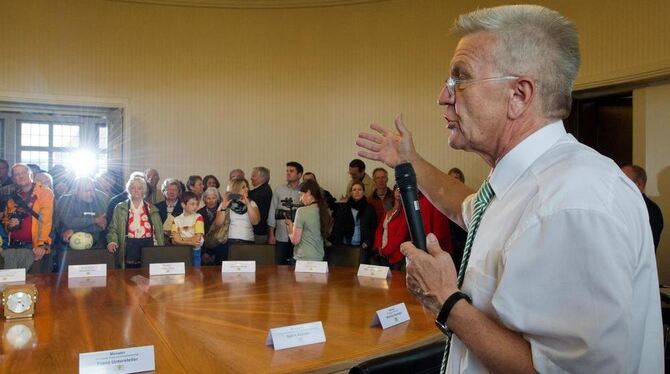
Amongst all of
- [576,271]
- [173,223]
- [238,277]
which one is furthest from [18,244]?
[576,271]

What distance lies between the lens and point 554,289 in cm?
83

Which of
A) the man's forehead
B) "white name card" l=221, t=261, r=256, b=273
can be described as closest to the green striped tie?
the man's forehead

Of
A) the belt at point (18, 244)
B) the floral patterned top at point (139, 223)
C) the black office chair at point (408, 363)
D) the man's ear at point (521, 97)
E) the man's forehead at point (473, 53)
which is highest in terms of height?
the man's forehead at point (473, 53)

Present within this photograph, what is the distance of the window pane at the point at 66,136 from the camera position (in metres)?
7.53

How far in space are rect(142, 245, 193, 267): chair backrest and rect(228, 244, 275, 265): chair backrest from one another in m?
0.37

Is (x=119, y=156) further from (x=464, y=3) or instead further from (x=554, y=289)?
(x=554, y=289)

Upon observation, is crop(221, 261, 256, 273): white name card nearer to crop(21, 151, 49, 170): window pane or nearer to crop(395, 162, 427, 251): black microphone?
crop(395, 162, 427, 251): black microphone

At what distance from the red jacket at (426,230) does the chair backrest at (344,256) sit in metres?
0.32

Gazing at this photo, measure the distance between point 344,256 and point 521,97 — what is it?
362 cm

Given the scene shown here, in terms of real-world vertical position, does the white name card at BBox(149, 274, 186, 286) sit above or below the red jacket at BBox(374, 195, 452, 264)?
below

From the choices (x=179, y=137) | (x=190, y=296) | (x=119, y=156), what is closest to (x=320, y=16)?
(x=179, y=137)

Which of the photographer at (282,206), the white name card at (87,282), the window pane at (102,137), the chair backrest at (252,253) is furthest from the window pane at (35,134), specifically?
the white name card at (87,282)

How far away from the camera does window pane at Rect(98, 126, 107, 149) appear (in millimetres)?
7676

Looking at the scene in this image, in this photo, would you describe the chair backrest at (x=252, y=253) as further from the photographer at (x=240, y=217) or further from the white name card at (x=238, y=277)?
the white name card at (x=238, y=277)
